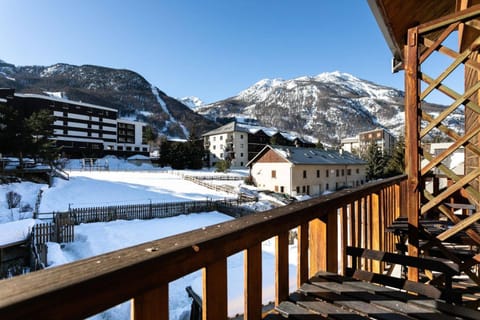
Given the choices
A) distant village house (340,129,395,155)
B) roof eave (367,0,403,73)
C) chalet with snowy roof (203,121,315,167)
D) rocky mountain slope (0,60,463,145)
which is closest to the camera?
roof eave (367,0,403,73)

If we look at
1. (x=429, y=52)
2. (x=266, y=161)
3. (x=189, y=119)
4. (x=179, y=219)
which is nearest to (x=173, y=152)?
(x=266, y=161)

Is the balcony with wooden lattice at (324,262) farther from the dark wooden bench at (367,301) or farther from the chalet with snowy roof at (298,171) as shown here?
the chalet with snowy roof at (298,171)

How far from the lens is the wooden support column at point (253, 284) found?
1.19 metres

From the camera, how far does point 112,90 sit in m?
104

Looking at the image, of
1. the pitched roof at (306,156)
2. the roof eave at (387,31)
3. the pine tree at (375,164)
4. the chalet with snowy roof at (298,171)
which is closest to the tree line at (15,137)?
the pitched roof at (306,156)

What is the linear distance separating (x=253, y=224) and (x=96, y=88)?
397 feet

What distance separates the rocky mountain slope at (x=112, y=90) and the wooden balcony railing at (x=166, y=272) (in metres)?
82.3

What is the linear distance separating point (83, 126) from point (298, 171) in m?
40.2

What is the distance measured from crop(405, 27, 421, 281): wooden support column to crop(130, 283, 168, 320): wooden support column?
2.37 meters

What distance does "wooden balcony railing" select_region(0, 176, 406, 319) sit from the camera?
0.52 m

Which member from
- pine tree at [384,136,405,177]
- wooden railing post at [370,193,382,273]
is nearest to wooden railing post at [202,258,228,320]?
wooden railing post at [370,193,382,273]

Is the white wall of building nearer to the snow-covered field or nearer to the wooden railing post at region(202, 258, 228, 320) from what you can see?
the snow-covered field

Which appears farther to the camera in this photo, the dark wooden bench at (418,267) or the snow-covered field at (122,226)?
the snow-covered field at (122,226)

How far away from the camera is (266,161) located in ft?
86.3
